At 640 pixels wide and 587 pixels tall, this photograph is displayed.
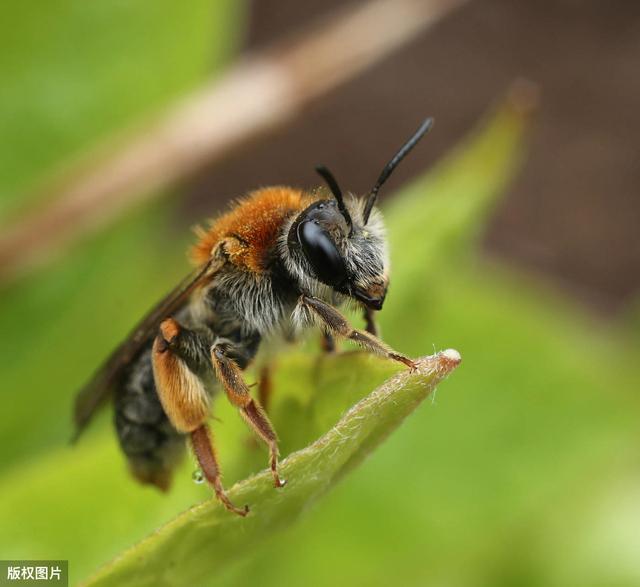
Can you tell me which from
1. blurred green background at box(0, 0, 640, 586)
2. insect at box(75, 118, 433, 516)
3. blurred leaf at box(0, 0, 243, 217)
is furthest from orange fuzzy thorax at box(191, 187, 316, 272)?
blurred leaf at box(0, 0, 243, 217)

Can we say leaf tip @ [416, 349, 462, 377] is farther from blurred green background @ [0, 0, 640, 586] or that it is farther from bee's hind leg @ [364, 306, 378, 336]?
blurred green background @ [0, 0, 640, 586]

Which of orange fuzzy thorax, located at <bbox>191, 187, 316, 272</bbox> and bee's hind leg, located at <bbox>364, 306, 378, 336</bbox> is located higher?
orange fuzzy thorax, located at <bbox>191, 187, 316, 272</bbox>

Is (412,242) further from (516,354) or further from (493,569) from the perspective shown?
(493,569)

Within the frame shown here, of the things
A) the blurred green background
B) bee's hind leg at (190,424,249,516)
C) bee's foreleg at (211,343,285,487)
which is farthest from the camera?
the blurred green background

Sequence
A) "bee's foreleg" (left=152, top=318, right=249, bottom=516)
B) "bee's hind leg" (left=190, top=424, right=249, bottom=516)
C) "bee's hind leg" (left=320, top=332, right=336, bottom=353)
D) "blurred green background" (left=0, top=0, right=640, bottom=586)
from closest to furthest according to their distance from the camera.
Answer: "bee's hind leg" (left=190, top=424, right=249, bottom=516)
"bee's foreleg" (left=152, top=318, right=249, bottom=516)
"bee's hind leg" (left=320, top=332, right=336, bottom=353)
"blurred green background" (left=0, top=0, right=640, bottom=586)

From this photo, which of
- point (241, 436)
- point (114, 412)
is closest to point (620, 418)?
point (241, 436)

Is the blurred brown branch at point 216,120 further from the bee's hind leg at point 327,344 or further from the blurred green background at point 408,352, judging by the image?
the bee's hind leg at point 327,344

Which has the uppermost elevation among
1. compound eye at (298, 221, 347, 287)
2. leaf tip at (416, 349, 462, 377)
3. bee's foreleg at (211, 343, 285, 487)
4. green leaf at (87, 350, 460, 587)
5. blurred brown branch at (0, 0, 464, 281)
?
blurred brown branch at (0, 0, 464, 281)

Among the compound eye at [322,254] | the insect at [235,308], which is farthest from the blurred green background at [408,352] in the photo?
the compound eye at [322,254]
